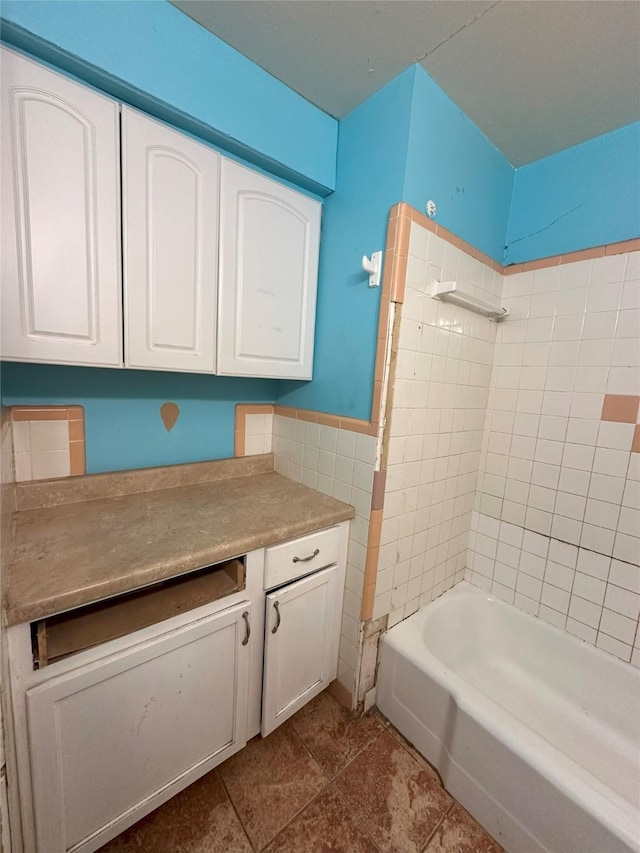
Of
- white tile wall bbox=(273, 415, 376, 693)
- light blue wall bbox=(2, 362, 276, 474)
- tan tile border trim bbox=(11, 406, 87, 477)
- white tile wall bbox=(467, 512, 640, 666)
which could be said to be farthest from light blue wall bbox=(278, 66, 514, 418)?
white tile wall bbox=(467, 512, 640, 666)

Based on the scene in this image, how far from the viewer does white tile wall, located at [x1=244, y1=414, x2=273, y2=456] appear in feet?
5.34

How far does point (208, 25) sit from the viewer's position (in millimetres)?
938

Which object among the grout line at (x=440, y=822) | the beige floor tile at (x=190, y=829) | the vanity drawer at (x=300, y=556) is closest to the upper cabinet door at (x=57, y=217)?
the vanity drawer at (x=300, y=556)

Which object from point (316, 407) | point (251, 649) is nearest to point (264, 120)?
point (316, 407)

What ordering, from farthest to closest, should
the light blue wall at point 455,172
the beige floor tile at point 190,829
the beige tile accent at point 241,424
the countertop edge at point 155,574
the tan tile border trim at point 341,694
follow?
the beige tile accent at point 241,424 < the tan tile border trim at point 341,694 < the light blue wall at point 455,172 < the beige floor tile at point 190,829 < the countertop edge at point 155,574

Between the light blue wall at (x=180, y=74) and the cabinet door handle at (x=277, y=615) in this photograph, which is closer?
the light blue wall at (x=180, y=74)

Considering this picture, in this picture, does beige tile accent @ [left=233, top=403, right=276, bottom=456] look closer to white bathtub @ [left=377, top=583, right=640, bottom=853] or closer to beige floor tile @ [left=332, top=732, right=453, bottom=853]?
white bathtub @ [left=377, top=583, right=640, bottom=853]

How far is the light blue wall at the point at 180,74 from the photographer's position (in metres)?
0.77

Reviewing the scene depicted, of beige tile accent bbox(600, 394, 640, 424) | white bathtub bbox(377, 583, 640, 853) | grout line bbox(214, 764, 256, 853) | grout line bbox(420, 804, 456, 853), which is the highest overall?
beige tile accent bbox(600, 394, 640, 424)

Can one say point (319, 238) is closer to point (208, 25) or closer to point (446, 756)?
point (208, 25)

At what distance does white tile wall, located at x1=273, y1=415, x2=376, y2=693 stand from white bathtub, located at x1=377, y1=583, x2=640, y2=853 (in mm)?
160

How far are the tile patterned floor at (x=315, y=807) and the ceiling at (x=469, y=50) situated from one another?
2353 mm

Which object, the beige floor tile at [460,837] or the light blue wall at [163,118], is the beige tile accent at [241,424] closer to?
the light blue wall at [163,118]

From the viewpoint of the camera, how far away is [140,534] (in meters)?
0.98
